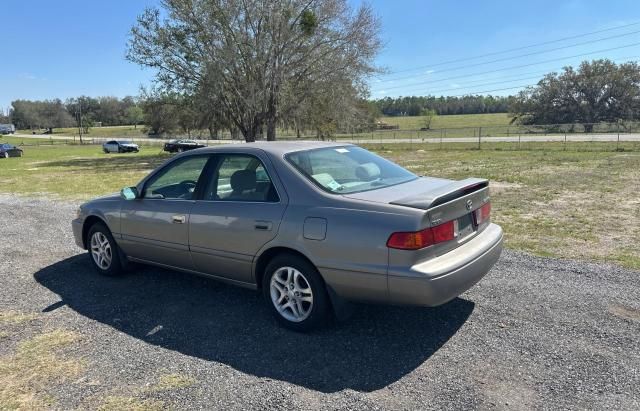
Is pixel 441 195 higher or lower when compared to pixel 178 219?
higher

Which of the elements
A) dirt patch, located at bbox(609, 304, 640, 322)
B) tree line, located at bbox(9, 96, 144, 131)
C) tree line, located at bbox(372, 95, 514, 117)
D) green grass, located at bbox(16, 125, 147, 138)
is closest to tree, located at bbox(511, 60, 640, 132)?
tree line, located at bbox(372, 95, 514, 117)

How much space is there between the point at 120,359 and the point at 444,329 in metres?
2.58

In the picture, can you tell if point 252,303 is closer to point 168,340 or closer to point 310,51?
point 168,340

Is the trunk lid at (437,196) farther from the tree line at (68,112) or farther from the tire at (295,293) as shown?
the tree line at (68,112)

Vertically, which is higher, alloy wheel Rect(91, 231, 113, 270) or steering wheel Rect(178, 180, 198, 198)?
steering wheel Rect(178, 180, 198, 198)

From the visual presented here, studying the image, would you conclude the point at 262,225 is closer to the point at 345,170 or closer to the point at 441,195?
the point at 345,170

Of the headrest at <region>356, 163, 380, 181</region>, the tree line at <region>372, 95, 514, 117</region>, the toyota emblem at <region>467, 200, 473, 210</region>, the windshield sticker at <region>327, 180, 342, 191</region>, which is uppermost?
the tree line at <region>372, 95, 514, 117</region>

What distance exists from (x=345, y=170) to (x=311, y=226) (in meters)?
0.85

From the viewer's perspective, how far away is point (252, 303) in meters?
4.55

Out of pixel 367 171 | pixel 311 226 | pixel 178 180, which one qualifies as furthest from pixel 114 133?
pixel 311 226

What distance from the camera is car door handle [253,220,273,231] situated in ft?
12.5

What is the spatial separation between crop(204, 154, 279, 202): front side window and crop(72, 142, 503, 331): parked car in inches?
0.5

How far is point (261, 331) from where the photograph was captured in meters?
3.92

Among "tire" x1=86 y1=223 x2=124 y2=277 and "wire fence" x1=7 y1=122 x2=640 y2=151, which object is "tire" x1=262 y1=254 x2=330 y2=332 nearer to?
"tire" x1=86 y1=223 x2=124 y2=277
